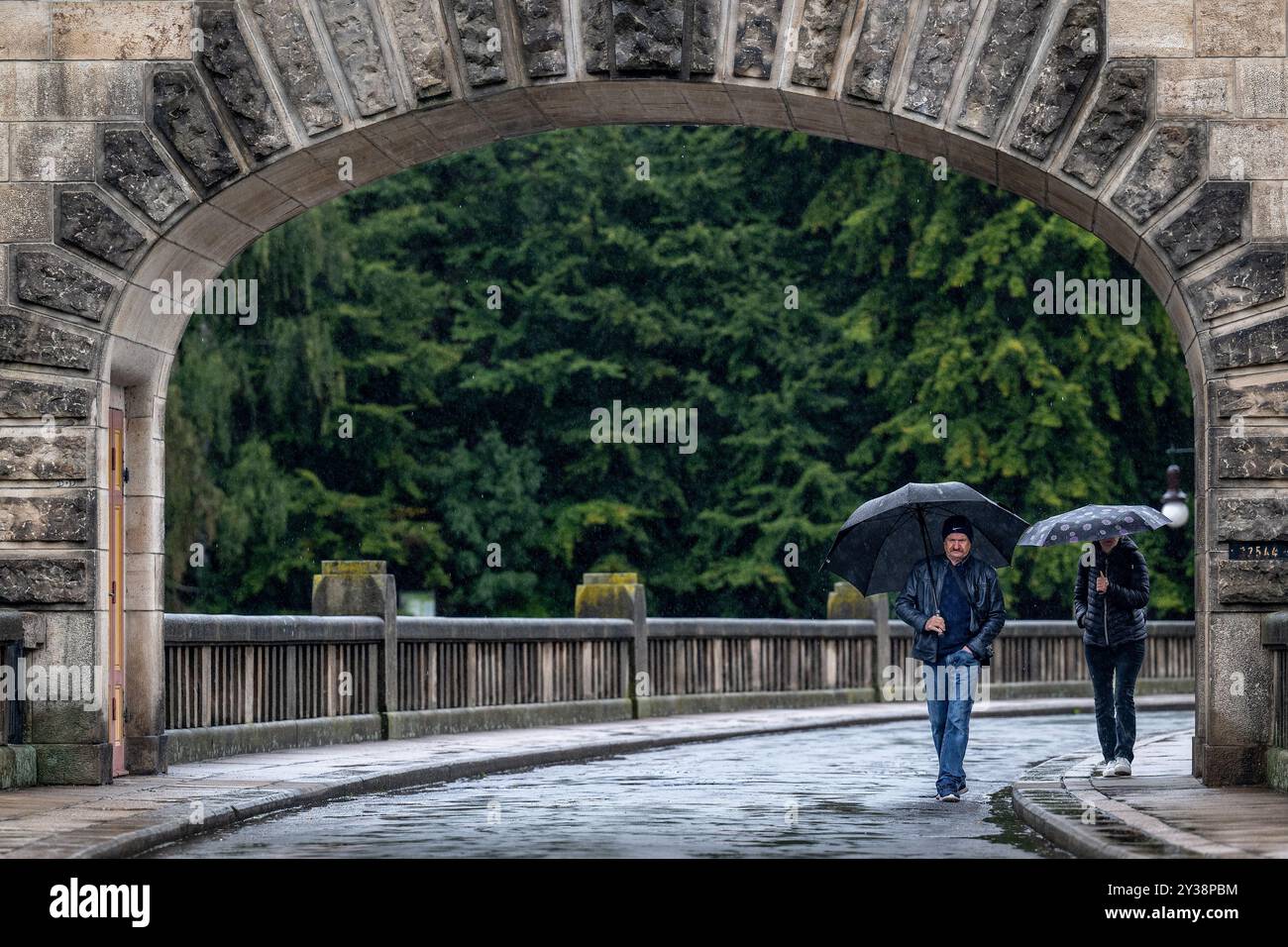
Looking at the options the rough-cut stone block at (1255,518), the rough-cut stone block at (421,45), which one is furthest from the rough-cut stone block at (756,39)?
the rough-cut stone block at (1255,518)

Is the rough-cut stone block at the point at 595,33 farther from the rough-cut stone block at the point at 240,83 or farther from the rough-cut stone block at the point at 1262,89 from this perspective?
the rough-cut stone block at the point at 1262,89

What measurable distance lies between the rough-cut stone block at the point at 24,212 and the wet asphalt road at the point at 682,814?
3.78 metres

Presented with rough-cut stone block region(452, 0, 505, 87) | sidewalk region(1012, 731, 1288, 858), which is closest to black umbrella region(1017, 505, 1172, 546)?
sidewalk region(1012, 731, 1288, 858)

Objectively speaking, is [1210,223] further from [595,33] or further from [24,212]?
[24,212]

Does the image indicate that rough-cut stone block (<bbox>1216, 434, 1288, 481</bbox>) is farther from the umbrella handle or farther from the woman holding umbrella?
the umbrella handle

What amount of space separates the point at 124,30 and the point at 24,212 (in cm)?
124

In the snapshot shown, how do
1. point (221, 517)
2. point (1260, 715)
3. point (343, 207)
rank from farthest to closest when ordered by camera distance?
point (343, 207), point (221, 517), point (1260, 715)

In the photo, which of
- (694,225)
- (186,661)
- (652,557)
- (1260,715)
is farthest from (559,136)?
(1260,715)

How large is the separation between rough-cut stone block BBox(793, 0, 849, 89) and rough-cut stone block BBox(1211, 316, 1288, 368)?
9.11 ft

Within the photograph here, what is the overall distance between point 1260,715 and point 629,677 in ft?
36.7

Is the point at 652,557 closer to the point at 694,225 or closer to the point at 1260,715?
the point at 694,225

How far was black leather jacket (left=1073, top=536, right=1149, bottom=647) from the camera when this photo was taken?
1371 cm

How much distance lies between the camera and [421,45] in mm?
13125
